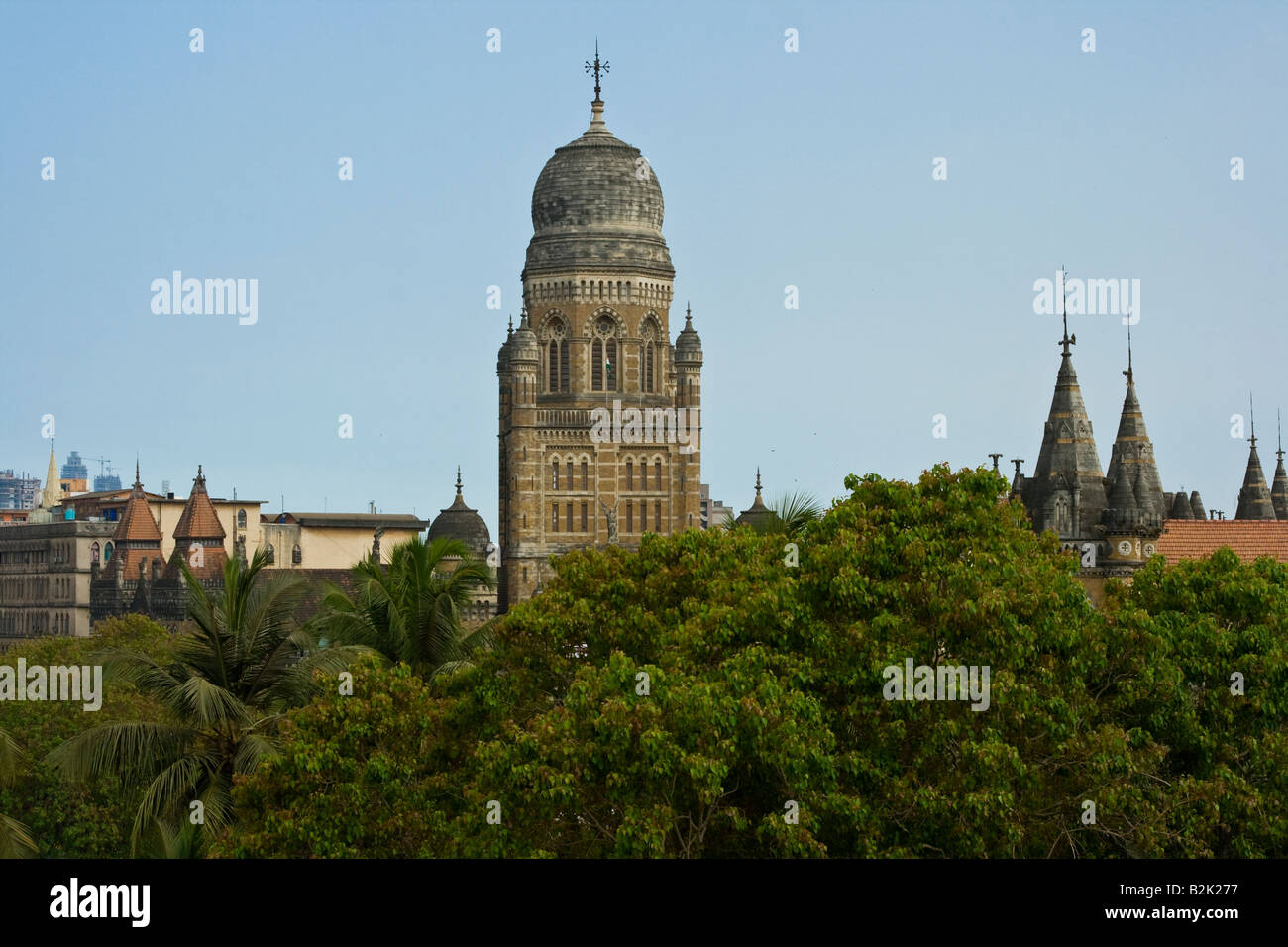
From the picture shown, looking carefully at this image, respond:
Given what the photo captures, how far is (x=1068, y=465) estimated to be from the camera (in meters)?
69.9

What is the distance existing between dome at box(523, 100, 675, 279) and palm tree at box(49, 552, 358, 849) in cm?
9391

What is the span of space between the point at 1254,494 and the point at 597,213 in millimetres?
49014

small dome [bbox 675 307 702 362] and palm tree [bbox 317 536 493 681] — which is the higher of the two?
small dome [bbox 675 307 702 362]

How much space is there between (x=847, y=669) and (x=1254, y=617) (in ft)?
25.1

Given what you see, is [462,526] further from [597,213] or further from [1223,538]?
[1223,538]

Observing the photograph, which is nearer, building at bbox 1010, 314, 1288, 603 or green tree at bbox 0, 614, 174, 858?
green tree at bbox 0, 614, 174, 858

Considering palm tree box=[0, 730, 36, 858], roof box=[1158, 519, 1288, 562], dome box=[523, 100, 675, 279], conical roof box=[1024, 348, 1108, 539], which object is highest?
dome box=[523, 100, 675, 279]

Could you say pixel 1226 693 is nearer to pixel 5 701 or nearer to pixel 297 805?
pixel 297 805

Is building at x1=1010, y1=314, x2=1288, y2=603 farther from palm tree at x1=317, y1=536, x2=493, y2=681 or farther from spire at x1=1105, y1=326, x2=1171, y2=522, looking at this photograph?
palm tree at x1=317, y1=536, x2=493, y2=681

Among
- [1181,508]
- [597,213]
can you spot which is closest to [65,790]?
[1181,508]

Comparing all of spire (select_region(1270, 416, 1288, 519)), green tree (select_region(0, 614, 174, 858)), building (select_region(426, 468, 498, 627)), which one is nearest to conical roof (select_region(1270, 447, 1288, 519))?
spire (select_region(1270, 416, 1288, 519))

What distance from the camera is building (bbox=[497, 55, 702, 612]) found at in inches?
5098

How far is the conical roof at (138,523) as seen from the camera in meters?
149
